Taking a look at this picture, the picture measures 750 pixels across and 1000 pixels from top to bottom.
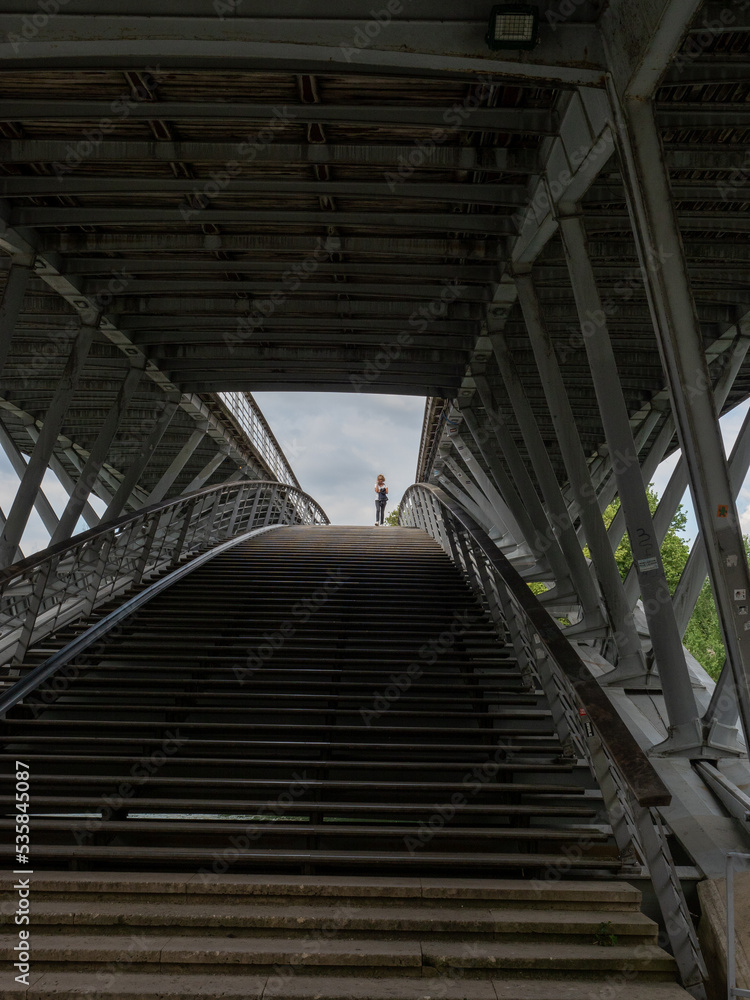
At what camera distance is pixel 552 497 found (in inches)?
388

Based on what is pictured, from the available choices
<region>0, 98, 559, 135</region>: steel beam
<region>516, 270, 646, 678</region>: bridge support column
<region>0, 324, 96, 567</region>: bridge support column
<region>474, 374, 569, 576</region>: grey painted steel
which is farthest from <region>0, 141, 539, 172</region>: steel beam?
<region>474, 374, 569, 576</region>: grey painted steel

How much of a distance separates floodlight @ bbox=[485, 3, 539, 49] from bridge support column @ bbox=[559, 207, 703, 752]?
2.26 meters

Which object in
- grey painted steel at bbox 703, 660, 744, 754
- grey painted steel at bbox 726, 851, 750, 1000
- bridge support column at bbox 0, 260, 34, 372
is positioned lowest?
grey painted steel at bbox 726, 851, 750, 1000

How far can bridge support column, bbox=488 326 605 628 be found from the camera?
8.77 metres

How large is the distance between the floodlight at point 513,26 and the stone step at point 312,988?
5.48 meters

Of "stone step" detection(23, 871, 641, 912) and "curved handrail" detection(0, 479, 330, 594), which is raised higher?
"curved handrail" detection(0, 479, 330, 594)

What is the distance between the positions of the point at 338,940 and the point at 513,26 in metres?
5.54

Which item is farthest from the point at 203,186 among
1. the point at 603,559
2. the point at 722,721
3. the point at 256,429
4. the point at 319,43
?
the point at 256,429

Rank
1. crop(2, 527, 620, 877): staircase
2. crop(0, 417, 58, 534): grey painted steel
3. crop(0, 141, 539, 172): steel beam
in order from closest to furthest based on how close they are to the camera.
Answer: crop(2, 527, 620, 877): staircase
crop(0, 141, 539, 172): steel beam
crop(0, 417, 58, 534): grey painted steel

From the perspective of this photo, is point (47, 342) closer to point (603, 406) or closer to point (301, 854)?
point (603, 406)

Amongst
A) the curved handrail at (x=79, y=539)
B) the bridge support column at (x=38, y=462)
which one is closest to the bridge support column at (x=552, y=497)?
the curved handrail at (x=79, y=539)

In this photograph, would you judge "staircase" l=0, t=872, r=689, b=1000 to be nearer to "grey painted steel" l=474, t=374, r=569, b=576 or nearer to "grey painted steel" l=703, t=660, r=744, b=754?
"grey painted steel" l=703, t=660, r=744, b=754

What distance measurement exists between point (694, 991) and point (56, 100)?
319 inches

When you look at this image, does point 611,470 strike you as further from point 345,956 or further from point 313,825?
point 345,956
